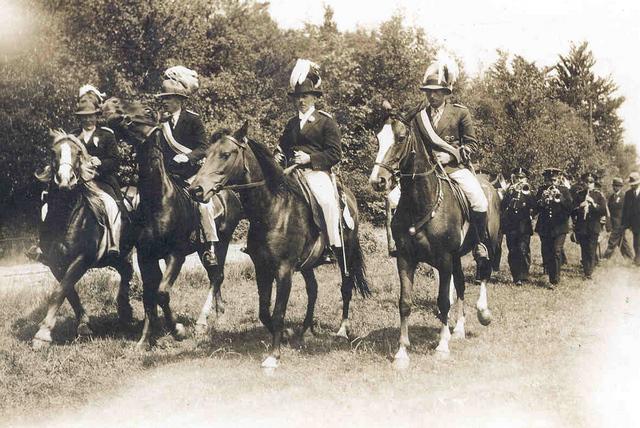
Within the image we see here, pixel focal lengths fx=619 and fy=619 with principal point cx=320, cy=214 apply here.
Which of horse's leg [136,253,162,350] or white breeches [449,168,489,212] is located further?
white breeches [449,168,489,212]

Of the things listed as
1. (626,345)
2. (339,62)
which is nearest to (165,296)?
(626,345)

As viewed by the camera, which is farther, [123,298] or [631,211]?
[631,211]

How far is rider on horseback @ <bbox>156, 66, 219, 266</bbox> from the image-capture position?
9.06 meters

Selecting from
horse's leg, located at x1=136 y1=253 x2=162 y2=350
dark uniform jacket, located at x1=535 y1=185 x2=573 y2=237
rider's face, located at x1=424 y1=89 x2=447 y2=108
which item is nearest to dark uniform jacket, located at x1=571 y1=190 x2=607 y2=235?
dark uniform jacket, located at x1=535 y1=185 x2=573 y2=237

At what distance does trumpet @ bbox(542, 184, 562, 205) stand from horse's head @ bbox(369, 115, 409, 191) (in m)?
8.66

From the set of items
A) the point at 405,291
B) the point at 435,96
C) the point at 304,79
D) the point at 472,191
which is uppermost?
the point at 304,79

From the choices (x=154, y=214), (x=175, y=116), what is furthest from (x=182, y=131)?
(x=154, y=214)

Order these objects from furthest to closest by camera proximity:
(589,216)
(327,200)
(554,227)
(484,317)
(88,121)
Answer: (589,216)
(554,227)
(484,317)
(88,121)
(327,200)

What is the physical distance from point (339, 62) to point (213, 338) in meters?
A: 25.3

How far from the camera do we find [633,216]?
18281 millimetres

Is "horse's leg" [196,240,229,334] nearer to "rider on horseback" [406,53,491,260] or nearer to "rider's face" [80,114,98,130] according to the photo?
"rider's face" [80,114,98,130]

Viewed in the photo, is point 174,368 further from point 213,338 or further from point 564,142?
point 564,142

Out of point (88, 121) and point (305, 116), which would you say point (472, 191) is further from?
point (88, 121)

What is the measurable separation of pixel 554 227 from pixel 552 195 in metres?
0.77
